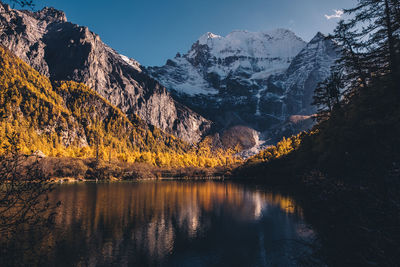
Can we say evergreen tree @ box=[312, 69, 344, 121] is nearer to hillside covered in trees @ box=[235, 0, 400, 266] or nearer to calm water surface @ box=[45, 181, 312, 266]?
hillside covered in trees @ box=[235, 0, 400, 266]

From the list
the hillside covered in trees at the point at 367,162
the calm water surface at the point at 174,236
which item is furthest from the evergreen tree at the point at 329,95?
the calm water surface at the point at 174,236

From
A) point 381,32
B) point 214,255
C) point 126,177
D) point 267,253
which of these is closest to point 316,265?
point 267,253

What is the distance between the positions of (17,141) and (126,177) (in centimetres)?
13910

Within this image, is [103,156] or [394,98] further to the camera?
[103,156]

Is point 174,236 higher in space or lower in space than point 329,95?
lower

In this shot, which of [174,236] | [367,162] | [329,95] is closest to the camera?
[367,162]

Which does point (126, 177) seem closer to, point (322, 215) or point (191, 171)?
point (191, 171)

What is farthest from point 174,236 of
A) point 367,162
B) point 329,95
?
point 329,95

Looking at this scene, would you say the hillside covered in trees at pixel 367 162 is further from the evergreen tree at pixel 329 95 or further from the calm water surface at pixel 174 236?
the evergreen tree at pixel 329 95

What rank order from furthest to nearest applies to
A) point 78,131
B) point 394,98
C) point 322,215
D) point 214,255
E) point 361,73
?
point 78,131 → point 322,215 → point 361,73 → point 214,255 → point 394,98

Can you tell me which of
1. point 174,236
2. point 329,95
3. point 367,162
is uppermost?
point 329,95

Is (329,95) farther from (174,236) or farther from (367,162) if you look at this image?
(174,236)

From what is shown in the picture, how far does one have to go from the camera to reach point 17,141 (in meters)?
8.90

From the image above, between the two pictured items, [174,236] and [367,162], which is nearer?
[367,162]
